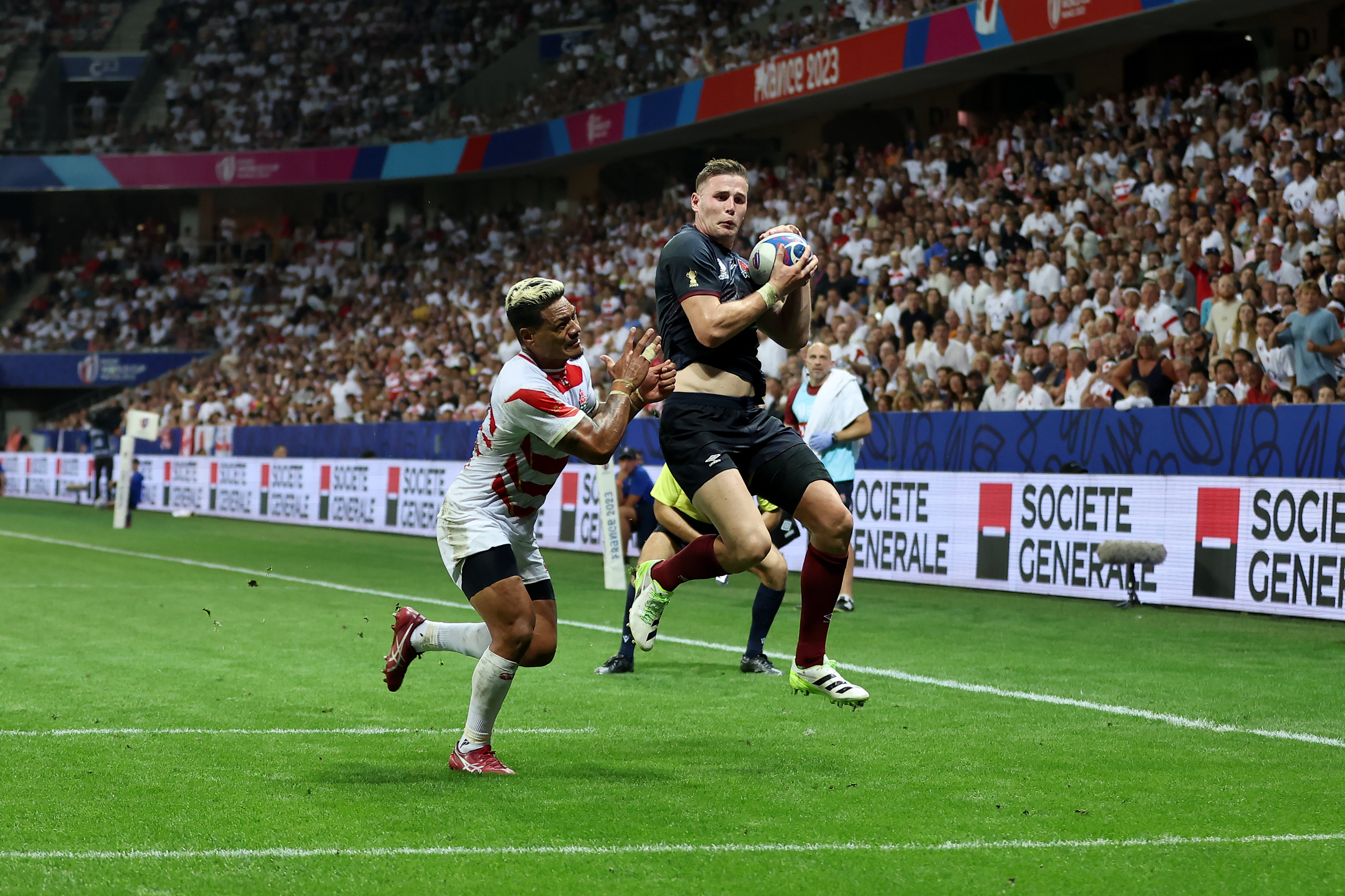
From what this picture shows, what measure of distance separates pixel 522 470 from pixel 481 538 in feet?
1.09

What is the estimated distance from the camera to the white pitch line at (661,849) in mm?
4617

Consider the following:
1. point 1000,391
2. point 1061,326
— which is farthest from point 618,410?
point 1061,326

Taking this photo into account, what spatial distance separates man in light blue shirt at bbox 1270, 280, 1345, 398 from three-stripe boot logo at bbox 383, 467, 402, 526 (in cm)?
1432

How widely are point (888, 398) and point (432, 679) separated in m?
10.5

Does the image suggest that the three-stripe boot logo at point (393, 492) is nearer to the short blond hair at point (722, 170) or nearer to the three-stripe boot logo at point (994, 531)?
the three-stripe boot logo at point (994, 531)

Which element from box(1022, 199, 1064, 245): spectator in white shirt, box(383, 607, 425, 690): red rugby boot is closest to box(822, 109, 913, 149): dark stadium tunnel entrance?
box(1022, 199, 1064, 245): spectator in white shirt

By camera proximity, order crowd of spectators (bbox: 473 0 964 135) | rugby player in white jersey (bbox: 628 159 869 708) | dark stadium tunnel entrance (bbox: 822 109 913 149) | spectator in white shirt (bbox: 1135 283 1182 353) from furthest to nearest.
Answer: dark stadium tunnel entrance (bbox: 822 109 913 149) → crowd of spectators (bbox: 473 0 964 135) → spectator in white shirt (bbox: 1135 283 1182 353) → rugby player in white jersey (bbox: 628 159 869 708)

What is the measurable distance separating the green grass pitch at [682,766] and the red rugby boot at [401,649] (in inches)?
12.8

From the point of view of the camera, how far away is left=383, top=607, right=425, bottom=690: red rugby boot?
6.65 meters

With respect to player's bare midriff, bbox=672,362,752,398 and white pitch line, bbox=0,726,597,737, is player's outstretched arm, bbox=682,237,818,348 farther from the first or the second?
white pitch line, bbox=0,726,597,737

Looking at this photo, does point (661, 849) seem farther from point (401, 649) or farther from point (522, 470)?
point (401, 649)

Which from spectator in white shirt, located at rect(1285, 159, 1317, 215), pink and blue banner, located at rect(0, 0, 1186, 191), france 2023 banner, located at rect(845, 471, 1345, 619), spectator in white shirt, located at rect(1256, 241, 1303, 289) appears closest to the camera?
france 2023 banner, located at rect(845, 471, 1345, 619)

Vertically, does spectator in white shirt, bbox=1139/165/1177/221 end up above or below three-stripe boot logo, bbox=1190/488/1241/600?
above

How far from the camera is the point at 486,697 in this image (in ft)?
20.0
